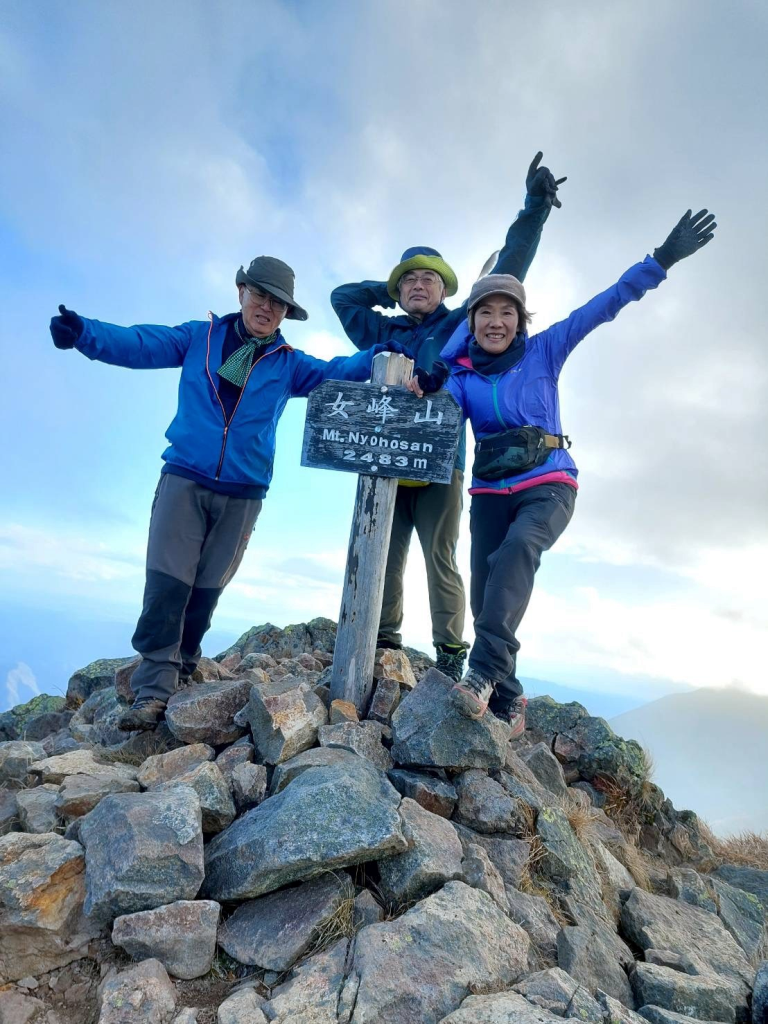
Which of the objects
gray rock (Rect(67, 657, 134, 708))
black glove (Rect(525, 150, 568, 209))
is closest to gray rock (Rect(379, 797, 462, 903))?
gray rock (Rect(67, 657, 134, 708))

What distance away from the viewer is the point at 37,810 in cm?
462

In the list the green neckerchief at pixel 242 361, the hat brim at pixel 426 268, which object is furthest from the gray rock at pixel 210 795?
the hat brim at pixel 426 268

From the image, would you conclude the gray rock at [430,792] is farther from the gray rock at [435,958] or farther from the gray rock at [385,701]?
the gray rock at [435,958]

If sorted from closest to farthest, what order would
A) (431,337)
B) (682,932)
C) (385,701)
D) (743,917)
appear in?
(682,932)
(743,917)
(385,701)
(431,337)

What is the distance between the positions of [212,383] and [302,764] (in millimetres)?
3897

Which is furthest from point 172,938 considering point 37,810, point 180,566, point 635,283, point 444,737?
point 635,283

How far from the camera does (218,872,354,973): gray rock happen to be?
3639mm

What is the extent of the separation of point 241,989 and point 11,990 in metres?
1.32

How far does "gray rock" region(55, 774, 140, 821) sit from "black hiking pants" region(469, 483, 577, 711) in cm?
307

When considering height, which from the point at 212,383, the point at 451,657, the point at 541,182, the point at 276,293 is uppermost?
the point at 541,182

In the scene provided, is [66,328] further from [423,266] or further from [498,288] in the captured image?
[498,288]

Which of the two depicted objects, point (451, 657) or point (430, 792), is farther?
point (451, 657)

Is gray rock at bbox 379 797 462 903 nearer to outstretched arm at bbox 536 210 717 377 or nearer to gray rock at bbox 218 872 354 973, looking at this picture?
gray rock at bbox 218 872 354 973

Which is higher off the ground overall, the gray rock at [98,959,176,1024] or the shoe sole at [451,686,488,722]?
the shoe sole at [451,686,488,722]
